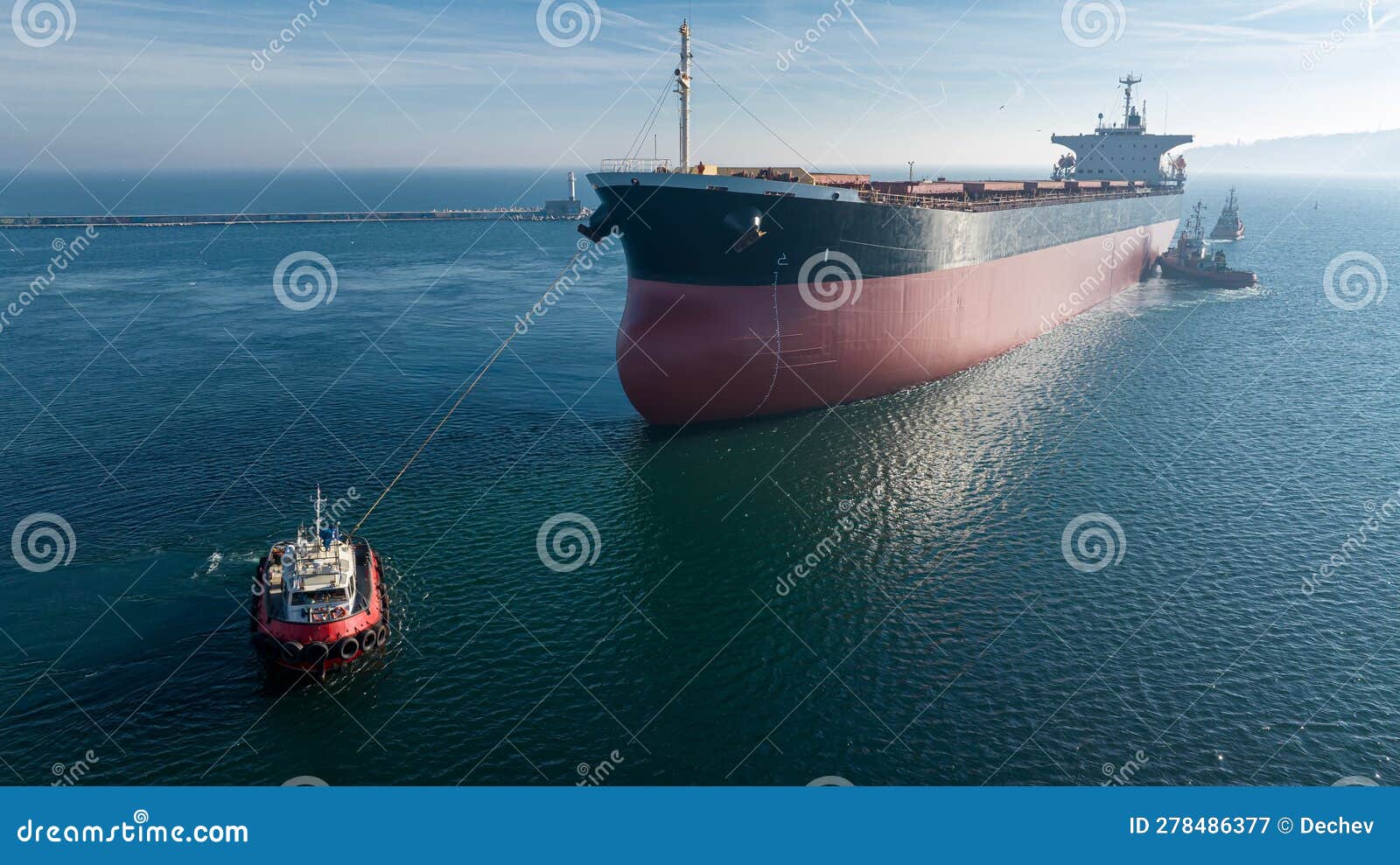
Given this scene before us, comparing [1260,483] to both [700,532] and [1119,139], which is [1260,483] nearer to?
[700,532]

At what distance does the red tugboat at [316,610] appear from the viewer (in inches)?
971

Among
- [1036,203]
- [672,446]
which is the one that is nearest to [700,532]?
[672,446]

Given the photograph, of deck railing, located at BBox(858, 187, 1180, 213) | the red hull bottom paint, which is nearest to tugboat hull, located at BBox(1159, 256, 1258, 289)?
deck railing, located at BBox(858, 187, 1180, 213)

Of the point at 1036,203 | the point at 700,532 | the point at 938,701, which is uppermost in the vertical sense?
the point at 1036,203

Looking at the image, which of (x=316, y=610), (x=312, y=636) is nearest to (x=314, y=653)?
(x=312, y=636)

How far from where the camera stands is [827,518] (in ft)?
118

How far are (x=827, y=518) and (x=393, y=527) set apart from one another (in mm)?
18705

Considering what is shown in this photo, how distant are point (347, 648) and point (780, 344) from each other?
2625cm

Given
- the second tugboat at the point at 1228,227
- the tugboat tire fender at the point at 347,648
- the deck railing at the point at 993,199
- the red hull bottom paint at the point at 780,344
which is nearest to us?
the tugboat tire fender at the point at 347,648

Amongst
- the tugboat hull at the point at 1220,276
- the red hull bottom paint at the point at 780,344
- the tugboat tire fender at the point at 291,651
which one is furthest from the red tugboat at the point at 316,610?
the tugboat hull at the point at 1220,276

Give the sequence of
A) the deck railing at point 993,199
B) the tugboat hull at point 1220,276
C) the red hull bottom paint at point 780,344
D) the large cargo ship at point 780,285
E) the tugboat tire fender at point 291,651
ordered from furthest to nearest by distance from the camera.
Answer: the tugboat hull at point 1220,276
the deck railing at point 993,199
the red hull bottom paint at point 780,344
the large cargo ship at point 780,285
the tugboat tire fender at point 291,651

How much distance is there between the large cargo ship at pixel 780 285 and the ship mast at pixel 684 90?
0.06m

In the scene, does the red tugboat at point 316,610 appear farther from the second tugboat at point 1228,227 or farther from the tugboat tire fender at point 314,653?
the second tugboat at point 1228,227

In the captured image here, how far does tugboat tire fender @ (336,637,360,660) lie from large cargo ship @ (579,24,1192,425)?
72.9 ft
